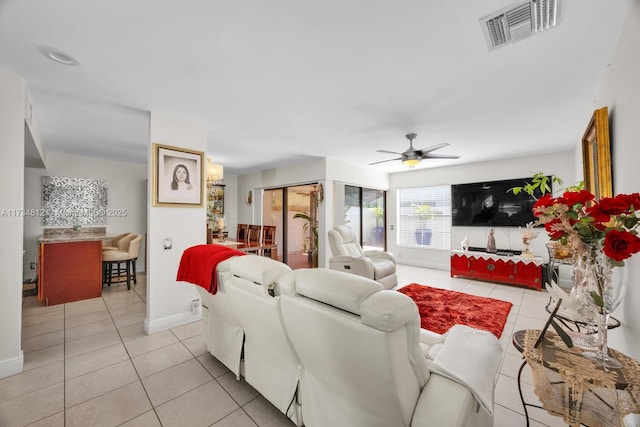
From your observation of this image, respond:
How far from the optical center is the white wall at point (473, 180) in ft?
15.4

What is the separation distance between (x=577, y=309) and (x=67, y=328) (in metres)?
4.49

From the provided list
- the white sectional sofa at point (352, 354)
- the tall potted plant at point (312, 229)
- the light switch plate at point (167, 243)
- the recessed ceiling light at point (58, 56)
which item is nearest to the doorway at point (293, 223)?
the tall potted plant at point (312, 229)

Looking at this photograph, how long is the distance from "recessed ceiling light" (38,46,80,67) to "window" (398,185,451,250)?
20.4 ft

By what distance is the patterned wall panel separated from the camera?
15.2 feet

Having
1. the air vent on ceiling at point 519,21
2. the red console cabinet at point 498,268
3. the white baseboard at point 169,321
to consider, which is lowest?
the white baseboard at point 169,321

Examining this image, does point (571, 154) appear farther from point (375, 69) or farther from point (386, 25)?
point (386, 25)

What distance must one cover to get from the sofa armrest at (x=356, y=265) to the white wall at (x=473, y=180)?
9.34 feet

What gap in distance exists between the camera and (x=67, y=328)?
293 cm

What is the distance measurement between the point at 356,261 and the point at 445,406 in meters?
3.05

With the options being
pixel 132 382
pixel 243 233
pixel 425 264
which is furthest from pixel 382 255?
pixel 132 382

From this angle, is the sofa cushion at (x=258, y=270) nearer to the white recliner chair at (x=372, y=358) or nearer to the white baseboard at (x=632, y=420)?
the white recliner chair at (x=372, y=358)

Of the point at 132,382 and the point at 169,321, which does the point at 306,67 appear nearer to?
the point at 132,382

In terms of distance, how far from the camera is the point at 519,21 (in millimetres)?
1559

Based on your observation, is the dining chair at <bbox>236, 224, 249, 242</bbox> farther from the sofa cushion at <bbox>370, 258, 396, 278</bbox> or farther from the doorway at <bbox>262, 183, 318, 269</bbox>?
the sofa cushion at <bbox>370, 258, 396, 278</bbox>
